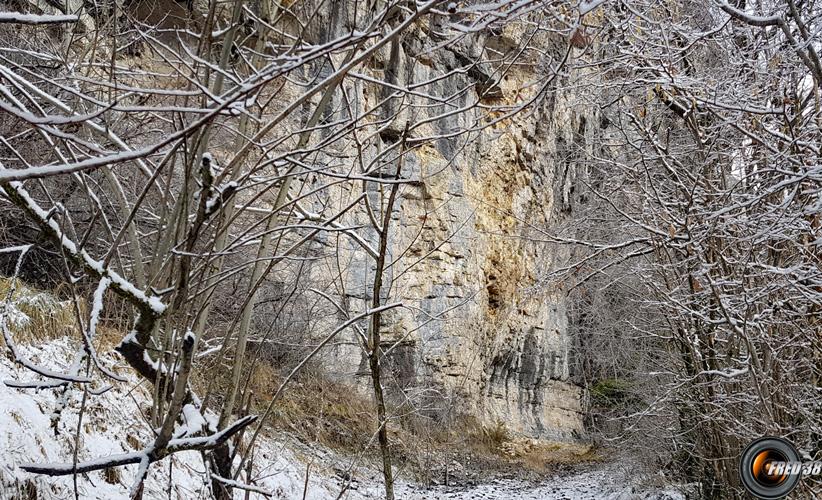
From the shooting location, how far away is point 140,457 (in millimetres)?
1370

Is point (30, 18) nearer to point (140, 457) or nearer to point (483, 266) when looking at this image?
point (140, 457)

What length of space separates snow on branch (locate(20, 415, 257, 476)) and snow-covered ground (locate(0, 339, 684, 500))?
210mm

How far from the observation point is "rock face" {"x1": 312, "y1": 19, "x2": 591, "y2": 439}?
10414 mm

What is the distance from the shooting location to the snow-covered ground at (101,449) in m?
3.01

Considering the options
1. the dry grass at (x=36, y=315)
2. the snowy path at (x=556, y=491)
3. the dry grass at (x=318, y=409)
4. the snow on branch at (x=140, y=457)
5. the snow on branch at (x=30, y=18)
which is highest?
the snow on branch at (x=30, y=18)

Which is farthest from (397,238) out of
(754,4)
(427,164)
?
(754,4)

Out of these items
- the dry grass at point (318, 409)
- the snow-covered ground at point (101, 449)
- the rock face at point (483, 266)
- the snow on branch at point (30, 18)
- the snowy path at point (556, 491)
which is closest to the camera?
the snow on branch at point (30, 18)

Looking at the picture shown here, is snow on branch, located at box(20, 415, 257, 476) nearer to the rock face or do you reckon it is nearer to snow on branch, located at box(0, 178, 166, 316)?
snow on branch, located at box(0, 178, 166, 316)

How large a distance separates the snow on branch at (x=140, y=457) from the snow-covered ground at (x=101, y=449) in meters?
0.21

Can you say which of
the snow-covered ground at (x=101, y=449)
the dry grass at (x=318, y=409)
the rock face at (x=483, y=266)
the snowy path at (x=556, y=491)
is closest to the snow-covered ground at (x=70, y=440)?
the snow-covered ground at (x=101, y=449)

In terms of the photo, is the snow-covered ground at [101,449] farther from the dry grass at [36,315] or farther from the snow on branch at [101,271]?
the snow on branch at [101,271]

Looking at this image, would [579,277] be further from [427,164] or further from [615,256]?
[427,164]

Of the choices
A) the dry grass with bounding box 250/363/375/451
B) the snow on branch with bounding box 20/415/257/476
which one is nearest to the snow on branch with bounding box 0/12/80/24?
the snow on branch with bounding box 20/415/257/476

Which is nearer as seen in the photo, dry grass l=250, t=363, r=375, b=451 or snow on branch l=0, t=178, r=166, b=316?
snow on branch l=0, t=178, r=166, b=316
